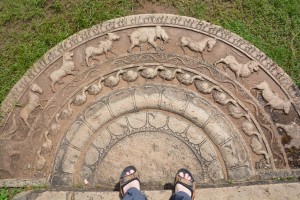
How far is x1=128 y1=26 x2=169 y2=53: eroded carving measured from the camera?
6.51 meters

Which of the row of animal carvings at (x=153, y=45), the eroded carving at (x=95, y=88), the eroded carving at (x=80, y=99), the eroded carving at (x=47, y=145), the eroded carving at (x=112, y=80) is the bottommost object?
the eroded carving at (x=47, y=145)

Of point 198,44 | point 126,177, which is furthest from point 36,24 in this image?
point 126,177

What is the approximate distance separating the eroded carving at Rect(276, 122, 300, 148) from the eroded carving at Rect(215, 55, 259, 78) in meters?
1.02

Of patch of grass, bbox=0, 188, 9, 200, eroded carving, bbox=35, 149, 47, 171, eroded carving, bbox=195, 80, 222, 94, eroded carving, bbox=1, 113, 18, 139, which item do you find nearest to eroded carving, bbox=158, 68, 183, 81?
eroded carving, bbox=195, 80, 222, 94

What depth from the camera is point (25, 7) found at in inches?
271

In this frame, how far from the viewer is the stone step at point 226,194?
5996 mm

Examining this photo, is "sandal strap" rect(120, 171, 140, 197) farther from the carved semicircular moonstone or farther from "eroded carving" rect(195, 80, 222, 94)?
"eroded carving" rect(195, 80, 222, 94)

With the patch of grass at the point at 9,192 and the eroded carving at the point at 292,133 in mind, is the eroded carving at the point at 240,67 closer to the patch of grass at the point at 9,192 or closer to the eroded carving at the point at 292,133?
the eroded carving at the point at 292,133

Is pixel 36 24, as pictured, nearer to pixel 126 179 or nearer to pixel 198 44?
pixel 198 44

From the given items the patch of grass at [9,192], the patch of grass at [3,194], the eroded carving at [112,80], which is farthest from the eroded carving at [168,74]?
the patch of grass at [3,194]

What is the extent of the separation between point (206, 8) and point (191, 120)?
6.84 ft

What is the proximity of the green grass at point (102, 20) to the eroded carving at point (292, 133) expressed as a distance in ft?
3.07

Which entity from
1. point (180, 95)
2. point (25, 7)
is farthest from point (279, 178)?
point (25, 7)

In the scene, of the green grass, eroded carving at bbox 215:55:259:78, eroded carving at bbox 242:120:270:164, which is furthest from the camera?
the green grass
